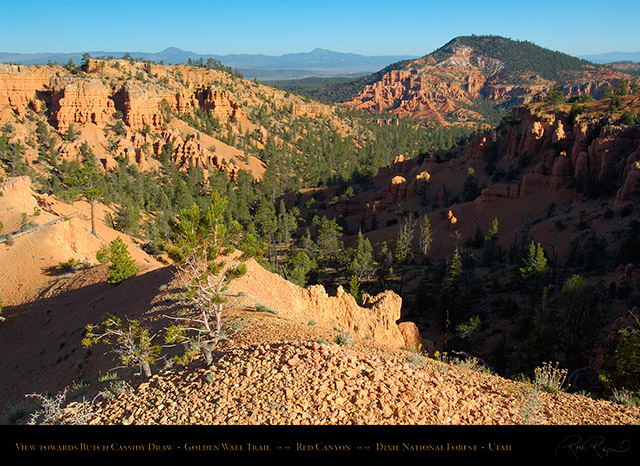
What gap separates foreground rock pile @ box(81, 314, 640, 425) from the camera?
7.30m

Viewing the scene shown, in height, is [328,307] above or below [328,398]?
below

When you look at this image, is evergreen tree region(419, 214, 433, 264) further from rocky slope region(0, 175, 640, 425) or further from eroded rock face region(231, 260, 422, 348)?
rocky slope region(0, 175, 640, 425)

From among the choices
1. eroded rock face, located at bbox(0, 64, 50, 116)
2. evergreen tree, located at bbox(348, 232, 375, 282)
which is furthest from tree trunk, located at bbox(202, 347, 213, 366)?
eroded rock face, located at bbox(0, 64, 50, 116)

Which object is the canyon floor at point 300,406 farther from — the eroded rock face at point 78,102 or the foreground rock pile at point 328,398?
the eroded rock face at point 78,102

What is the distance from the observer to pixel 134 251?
1359 inches

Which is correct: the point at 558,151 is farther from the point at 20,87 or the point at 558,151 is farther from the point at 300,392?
the point at 20,87

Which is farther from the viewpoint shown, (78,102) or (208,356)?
(78,102)

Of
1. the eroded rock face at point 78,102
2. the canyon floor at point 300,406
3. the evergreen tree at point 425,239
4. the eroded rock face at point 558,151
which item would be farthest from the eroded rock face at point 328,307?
the eroded rock face at point 78,102
